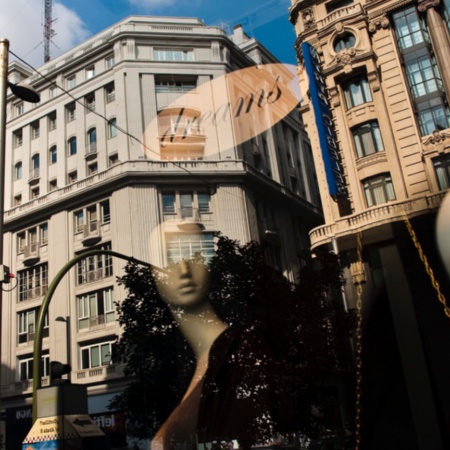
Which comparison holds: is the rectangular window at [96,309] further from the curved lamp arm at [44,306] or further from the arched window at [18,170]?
the arched window at [18,170]

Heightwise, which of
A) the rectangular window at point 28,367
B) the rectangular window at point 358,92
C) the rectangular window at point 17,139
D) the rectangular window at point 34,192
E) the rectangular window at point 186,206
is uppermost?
the rectangular window at point 17,139

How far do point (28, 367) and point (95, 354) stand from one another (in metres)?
0.53

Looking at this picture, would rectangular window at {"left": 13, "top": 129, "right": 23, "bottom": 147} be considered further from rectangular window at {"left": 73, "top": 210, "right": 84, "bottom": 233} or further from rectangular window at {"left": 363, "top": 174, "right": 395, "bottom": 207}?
rectangular window at {"left": 363, "top": 174, "right": 395, "bottom": 207}

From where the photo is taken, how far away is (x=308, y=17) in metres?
2.71

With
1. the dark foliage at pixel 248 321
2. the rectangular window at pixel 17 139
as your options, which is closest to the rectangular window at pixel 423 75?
the dark foliage at pixel 248 321

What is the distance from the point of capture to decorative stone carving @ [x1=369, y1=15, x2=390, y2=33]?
101 inches

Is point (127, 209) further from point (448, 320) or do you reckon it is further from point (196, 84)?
point (448, 320)

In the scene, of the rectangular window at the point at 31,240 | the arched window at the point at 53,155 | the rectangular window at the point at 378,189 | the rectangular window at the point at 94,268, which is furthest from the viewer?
the arched window at the point at 53,155

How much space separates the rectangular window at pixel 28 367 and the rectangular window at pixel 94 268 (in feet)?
1.47

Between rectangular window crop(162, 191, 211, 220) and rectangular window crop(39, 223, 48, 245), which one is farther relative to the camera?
rectangular window crop(39, 223, 48, 245)

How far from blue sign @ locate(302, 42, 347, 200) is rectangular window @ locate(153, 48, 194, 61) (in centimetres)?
65

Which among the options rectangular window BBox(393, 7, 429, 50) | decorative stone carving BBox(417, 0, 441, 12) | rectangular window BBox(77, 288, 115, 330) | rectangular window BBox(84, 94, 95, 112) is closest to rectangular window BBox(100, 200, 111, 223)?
rectangular window BBox(77, 288, 115, 330)

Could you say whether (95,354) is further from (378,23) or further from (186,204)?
(378,23)

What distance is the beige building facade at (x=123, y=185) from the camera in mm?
2605
